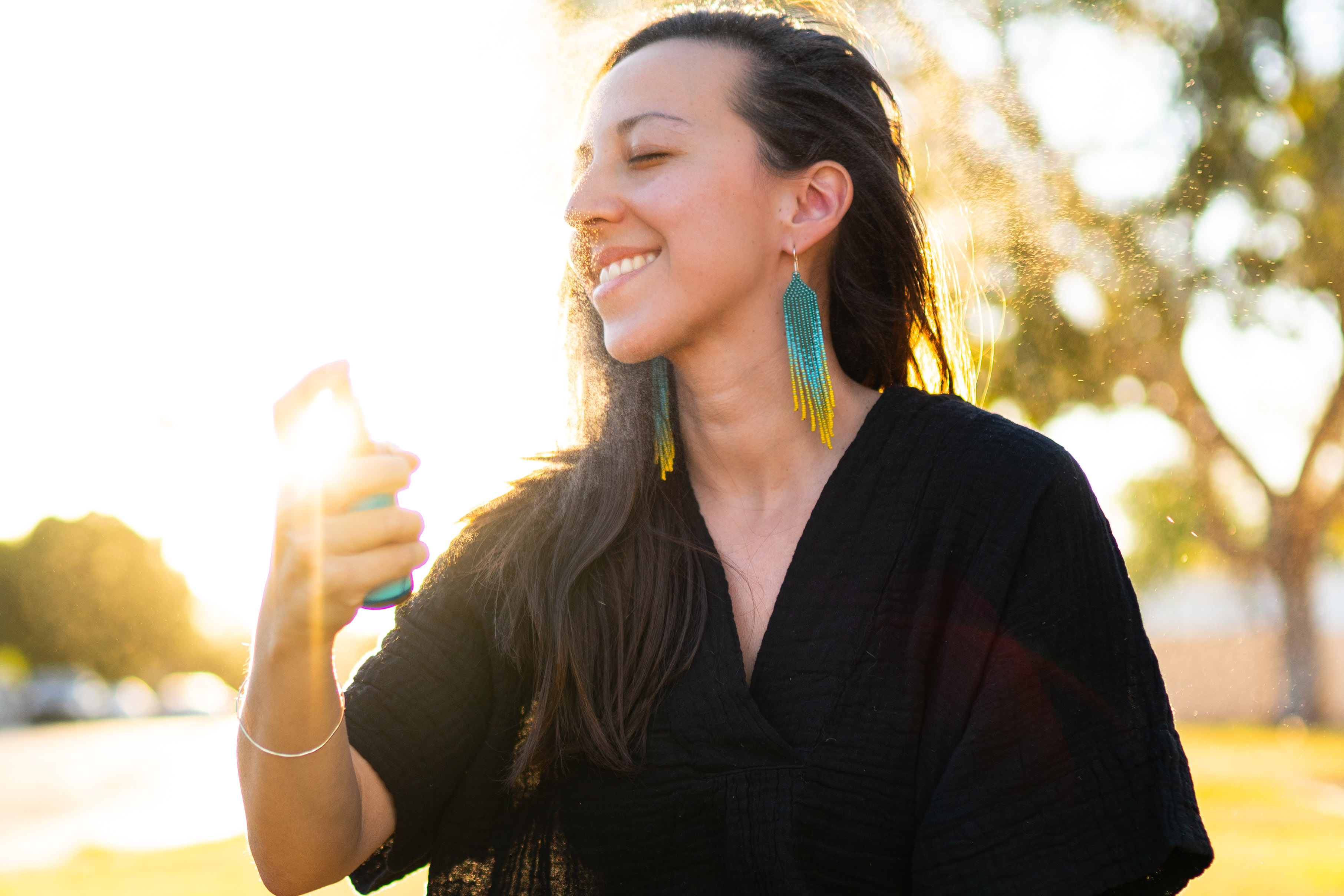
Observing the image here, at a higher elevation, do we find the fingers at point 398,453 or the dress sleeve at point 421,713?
the fingers at point 398,453

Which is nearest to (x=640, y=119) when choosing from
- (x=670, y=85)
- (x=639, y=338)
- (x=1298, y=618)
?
(x=670, y=85)

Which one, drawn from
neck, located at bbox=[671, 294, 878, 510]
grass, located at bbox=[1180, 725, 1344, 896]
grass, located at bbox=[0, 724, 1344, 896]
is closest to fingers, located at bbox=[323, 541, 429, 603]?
neck, located at bbox=[671, 294, 878, 510]

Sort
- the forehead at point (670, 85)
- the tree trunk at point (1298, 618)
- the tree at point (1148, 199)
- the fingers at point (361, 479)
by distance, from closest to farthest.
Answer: the fingers at point (361, 479), the forehead at point (670, 85), the tree at point (1148, 199), the tree trunk at point (1298, 618)

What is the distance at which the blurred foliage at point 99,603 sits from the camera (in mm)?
17500

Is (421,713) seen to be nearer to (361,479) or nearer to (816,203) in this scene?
(361,479)

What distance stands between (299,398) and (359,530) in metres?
0.17

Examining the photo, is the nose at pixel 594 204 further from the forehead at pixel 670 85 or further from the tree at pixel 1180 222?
the tree at pixel 1180 222

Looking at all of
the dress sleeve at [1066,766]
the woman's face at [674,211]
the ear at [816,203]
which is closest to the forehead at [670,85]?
the woman's face at [674,211]

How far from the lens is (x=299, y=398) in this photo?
A: 1.29 metres

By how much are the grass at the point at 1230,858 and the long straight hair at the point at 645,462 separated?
245cm

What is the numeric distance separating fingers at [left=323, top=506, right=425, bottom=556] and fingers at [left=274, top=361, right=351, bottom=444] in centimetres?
12

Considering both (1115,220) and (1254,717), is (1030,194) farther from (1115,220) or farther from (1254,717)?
(1254,717)

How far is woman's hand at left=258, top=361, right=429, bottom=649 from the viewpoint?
1.26 m

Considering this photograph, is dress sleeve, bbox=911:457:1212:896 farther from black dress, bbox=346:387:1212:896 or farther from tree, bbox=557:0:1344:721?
tree, bbox=557:0:1344:721
